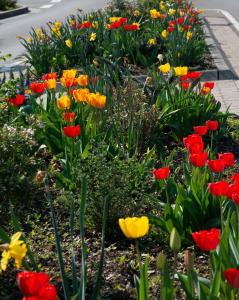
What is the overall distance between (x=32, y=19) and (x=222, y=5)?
619 centimetres

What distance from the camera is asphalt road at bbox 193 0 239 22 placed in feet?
63.6

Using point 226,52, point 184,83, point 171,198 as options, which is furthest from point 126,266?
point 226,52

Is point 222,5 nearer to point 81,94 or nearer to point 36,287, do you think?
point 81,94

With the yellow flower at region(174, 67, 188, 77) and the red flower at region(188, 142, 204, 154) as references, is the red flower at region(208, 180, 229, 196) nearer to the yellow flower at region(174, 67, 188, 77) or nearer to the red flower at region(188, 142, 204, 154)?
the red flower at region(188, 142, 204, 154)

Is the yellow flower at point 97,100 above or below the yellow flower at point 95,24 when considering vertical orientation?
above

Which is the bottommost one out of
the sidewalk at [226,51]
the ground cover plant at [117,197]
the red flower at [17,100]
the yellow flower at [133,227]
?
the sidewalk at [226,51]

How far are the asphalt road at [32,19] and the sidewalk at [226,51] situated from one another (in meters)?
3.23

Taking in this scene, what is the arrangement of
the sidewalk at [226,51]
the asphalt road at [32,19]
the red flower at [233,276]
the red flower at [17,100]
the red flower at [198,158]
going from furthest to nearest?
the asphalt road at [32,19] < the sidewalk at [226,51] < the red flower at [17,100] < the red flower at [198,158] < the red flower at [233,276]

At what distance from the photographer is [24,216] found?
375 cm

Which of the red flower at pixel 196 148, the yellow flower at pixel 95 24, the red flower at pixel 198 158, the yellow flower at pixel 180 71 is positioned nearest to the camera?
the red flower at pixel 198 158

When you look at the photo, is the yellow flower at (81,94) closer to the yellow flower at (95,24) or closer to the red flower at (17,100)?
the red flower at (17,100)

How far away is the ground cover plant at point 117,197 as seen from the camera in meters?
2.27

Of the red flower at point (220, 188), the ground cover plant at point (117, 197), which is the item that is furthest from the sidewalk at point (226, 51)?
the red flower at point (220, 188)

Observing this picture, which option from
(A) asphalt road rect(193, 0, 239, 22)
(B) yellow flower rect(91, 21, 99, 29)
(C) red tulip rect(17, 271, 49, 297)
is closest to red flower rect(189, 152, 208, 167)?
(C) red tulip rect(17, 271, 49, 297)
